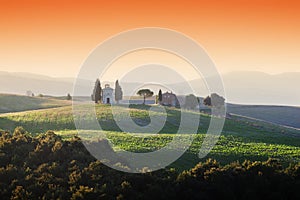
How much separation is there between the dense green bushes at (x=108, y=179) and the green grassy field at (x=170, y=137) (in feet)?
44.4

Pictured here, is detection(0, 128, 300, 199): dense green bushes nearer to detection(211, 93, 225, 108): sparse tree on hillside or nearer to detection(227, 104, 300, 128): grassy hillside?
detection(211, 93, 225, 108): sparse tree on hillside

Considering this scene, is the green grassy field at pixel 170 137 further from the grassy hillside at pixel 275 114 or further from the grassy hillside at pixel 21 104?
the grassy hillside at pixel 275 114

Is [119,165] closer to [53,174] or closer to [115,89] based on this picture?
[53,174]

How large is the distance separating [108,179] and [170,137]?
100 feet

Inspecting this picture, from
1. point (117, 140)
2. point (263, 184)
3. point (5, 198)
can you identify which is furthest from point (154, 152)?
point (5, 198)

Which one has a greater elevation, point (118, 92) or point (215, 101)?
point (118, 92)

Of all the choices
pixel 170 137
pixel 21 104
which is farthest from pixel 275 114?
pixel 170 137

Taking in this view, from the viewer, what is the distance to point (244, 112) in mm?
136625

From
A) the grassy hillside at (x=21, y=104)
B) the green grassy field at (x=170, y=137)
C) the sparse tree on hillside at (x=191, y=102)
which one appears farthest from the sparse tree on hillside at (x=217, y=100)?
the grassy hillside at (x=21, y=104)

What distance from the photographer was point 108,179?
18578 mm

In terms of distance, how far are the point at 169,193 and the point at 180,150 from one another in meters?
22.2

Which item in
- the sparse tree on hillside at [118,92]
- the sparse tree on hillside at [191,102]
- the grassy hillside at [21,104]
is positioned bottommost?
the grassy hillside at [21,104]

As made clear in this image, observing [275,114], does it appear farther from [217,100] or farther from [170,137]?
[170,137]

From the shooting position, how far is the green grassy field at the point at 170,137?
4097 centimetres
